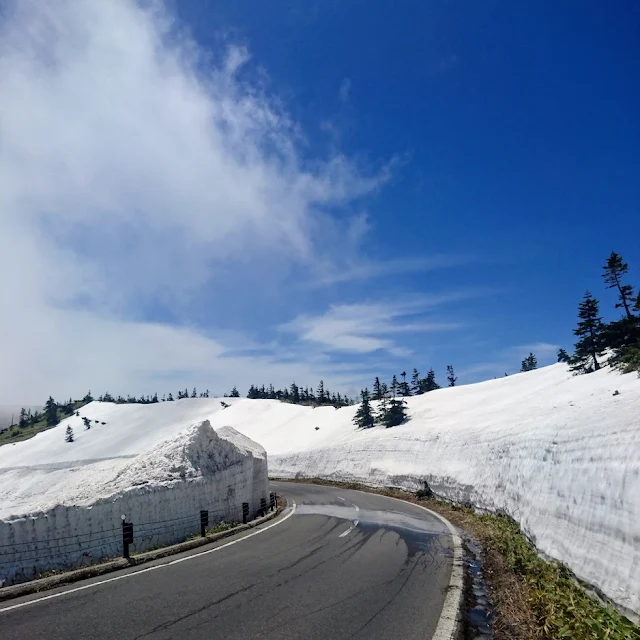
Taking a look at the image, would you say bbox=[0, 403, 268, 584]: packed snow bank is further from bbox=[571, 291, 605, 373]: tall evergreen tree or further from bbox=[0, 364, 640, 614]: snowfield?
bbox=[571, 291, 605, 373]: tall evergreen tree

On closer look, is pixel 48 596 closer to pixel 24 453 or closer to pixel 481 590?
pixel 481 590

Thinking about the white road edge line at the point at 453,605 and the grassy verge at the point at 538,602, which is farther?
the white road edge line at the point at 453,605

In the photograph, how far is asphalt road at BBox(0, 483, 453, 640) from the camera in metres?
6.36

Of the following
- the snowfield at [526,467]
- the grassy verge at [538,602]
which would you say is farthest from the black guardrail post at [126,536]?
the grassy verge at [538,602]

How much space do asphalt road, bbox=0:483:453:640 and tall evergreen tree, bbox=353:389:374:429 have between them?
48801 mm

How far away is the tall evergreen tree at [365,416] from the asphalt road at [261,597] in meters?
48.8

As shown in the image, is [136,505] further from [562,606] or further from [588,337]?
[588,337]

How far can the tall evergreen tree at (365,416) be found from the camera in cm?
6191

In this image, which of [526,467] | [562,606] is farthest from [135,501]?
[526,467]

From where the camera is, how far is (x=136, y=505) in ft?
41.9

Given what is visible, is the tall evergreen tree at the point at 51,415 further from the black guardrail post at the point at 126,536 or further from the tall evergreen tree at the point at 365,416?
the black guardrail post at the point at 126,536

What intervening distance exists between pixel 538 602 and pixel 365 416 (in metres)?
55.9

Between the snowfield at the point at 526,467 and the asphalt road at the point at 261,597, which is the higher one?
the snowfield at the point at 526,467

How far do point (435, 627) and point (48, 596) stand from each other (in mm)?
6633
